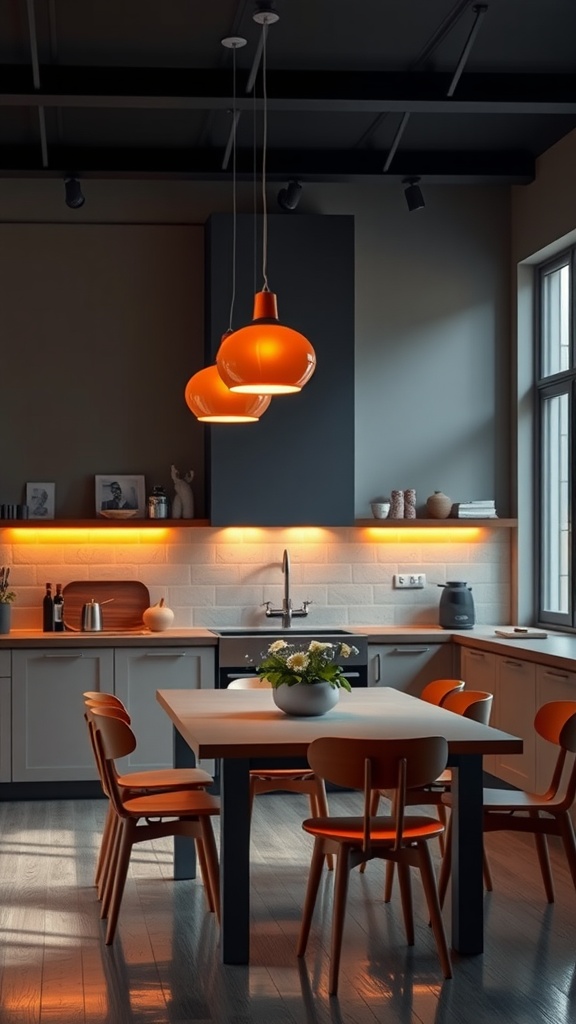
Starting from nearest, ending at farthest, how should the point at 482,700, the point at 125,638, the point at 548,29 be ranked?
Result: the point at 482,700, the point at 548,29, the point at 125,638

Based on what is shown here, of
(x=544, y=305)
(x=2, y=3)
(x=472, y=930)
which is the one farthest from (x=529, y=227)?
(x=472, y=930)

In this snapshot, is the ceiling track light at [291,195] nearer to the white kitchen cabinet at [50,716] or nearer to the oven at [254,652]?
the oven at [254,652]

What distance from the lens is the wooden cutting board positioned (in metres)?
7.65

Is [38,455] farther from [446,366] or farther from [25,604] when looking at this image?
[446,366]

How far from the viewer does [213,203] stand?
782 cm

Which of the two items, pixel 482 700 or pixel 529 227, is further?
pixel 529 227

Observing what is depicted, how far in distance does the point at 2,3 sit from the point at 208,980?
3854mm

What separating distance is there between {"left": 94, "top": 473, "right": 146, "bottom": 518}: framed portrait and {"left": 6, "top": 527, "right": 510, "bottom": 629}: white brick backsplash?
20 centimetres

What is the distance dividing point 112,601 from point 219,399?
9.90 feet

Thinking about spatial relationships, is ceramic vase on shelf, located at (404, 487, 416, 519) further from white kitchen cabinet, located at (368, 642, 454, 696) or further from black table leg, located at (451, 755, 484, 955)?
black table leg, located at (451, 755, 484, 955)

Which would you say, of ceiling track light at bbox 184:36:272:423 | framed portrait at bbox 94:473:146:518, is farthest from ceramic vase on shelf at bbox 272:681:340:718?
framed portrait at bbox 94:473:146:518

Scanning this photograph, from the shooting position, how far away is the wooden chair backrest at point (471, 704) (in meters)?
5.04

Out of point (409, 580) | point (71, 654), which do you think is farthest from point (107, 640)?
point (409, 580)

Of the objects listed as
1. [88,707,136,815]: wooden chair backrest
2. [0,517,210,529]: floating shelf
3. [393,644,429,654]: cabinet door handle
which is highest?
[0,517,210,529]: floating shelf
